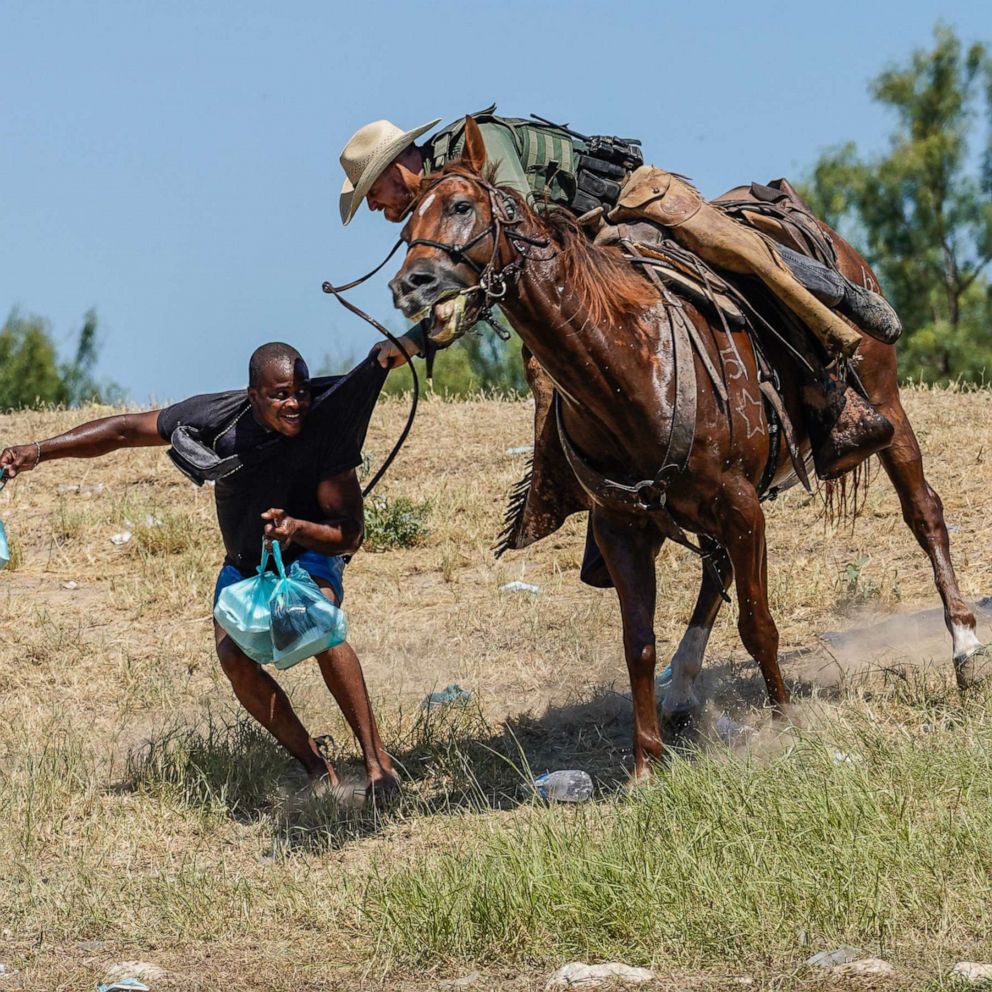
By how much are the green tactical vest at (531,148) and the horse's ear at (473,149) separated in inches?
22.9

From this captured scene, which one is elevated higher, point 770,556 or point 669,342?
point 669,342

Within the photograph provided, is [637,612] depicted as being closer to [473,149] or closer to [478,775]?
[478,775]

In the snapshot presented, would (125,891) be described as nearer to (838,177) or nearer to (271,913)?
(271,913)

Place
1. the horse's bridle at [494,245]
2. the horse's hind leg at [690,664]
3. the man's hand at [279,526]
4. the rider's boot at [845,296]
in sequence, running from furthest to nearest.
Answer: the horse's hind leg at [690,664], the rider's boot at [845,296], the man's hand at [279,526], the horse's bridle at [494,245]

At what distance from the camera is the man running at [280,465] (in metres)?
6.57

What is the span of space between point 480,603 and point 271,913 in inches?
162

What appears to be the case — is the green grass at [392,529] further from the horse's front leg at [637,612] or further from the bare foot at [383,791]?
the horse's front leg at [637,612]

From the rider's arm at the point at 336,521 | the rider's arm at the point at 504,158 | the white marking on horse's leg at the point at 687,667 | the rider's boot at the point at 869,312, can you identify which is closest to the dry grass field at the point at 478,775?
the white marking on horse's leg at the point at 687,667

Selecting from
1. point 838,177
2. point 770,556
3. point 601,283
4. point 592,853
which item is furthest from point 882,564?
point 838,177

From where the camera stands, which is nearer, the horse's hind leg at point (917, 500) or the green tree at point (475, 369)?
the horse's hind leg at point (917, 500)

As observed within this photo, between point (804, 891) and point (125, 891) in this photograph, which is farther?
point (125, 891)

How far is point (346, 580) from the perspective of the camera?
33.6 feet

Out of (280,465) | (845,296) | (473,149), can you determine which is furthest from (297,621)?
(845,296)

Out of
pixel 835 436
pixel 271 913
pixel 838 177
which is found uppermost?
pixel 838 177
